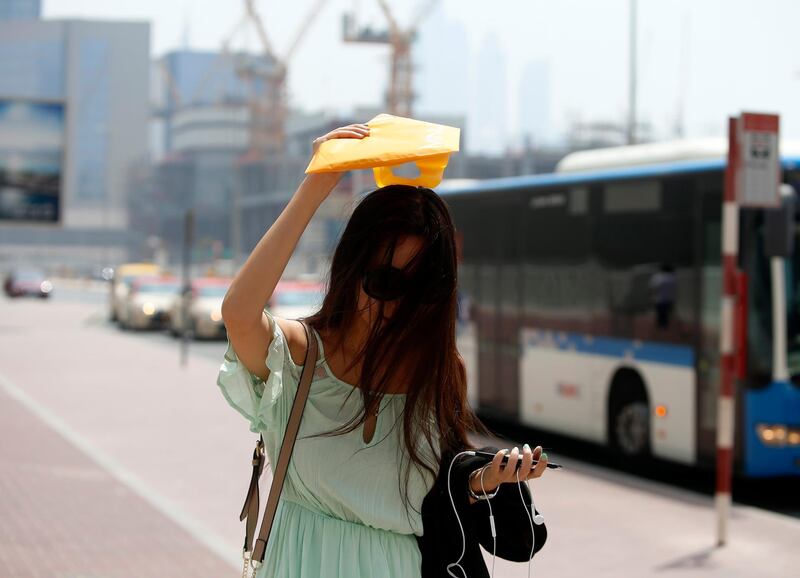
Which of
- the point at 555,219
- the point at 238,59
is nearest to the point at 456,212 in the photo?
the point at 555,219

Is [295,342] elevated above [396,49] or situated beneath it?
situated beneath

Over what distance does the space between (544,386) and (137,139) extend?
619 ft

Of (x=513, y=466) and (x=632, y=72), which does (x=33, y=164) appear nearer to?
(x=632, y=72)

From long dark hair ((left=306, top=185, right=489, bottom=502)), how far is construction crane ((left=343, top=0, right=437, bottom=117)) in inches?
3952

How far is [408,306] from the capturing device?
2684 mm

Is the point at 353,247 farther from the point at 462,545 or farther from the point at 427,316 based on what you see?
the point at 462,545

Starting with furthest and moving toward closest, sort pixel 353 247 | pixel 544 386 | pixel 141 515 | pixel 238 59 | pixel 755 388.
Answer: pixel 238 59 < pixel 544 386 < pixel 755 388 < pixel 141 515 < pixel 353 247

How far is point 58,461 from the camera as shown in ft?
36.9

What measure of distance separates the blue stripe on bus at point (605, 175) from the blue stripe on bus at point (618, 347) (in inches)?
55.6

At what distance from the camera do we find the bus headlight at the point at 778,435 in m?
9.72

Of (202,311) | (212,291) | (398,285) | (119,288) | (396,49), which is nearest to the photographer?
(398,285)

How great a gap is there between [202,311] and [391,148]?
100 feet

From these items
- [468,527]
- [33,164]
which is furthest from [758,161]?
[33,164]

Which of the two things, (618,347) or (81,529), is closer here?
(81,529)
